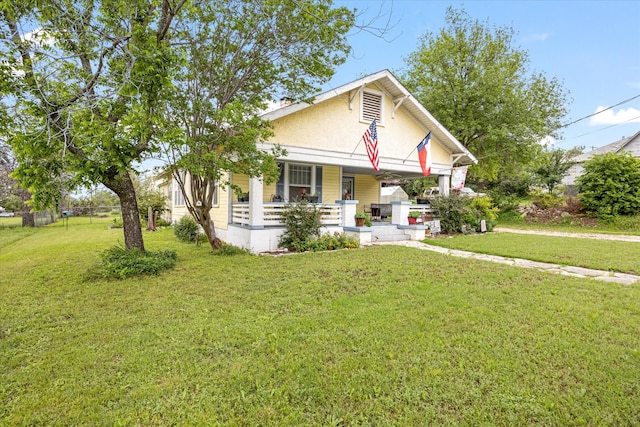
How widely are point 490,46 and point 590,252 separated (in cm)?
1641

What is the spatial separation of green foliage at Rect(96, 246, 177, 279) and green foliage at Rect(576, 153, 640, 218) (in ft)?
61.5

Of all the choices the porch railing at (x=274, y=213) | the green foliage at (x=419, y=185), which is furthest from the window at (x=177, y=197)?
the green foliage at (x=419, y=185)

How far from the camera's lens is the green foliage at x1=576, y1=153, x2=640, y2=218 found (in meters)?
14.2

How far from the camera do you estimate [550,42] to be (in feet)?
51.4

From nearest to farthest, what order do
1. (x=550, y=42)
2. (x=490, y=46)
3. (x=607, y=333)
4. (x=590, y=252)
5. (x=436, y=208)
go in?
(x=607, y=333) → (x=590, y=252) → (x=436, y=208) → (x=550, y=42) → (x=490, y=46)

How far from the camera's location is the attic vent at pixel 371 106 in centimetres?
1156

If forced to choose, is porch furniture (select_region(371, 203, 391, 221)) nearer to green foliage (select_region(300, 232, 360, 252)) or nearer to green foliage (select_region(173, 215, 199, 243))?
green foliage (select_region(300, 232, 360, 252))

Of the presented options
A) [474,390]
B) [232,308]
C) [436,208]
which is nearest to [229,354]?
[232,308]

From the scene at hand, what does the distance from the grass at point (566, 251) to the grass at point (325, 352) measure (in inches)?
78.3

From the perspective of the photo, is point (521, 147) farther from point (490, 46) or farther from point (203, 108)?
point (203, 108)

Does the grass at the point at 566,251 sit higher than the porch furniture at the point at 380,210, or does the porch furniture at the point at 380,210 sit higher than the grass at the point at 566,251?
the porch furniture at the point at 380,210

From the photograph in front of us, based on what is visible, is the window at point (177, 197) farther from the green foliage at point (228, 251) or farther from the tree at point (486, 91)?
the tree at point (486, 91)

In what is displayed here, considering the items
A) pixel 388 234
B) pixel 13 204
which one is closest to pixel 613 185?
pixel 388 234


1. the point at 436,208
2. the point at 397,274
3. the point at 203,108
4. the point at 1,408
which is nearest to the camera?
the point at 1,408
